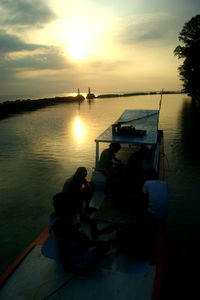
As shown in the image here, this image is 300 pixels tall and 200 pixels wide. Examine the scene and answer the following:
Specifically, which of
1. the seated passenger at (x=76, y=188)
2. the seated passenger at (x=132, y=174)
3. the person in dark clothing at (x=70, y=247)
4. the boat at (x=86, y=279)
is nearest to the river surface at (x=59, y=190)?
the boat at (x=86, y=279)

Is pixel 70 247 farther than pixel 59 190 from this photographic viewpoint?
No

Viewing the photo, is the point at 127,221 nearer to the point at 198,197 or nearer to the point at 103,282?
the point at 103,282

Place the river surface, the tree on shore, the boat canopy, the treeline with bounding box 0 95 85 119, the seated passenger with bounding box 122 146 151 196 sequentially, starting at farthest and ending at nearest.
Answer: the treeline with bounding box 0 95 85 119, the tree on shore, the boat canopy, the seated passenger with bounding box 122 146 151 196, the river surface

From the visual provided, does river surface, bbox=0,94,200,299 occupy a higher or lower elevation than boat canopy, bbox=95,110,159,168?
lower

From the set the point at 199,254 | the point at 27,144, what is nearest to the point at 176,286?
the point at 199,254

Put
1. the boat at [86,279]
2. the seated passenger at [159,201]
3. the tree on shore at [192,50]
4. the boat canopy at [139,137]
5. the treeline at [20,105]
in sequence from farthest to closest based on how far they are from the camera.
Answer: the treeline at [20,105]
the tree on shore at [192,50]
the boat canopy at [139,137]
the seated passenger at [159,201]
the boat at [86,279]

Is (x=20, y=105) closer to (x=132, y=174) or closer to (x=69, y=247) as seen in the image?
(x=132, y=174)

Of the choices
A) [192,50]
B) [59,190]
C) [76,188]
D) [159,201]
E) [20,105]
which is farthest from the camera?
[20,105]

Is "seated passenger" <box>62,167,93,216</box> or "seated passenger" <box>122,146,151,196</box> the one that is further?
"seated passenger" <box>122,146,151,196</box>

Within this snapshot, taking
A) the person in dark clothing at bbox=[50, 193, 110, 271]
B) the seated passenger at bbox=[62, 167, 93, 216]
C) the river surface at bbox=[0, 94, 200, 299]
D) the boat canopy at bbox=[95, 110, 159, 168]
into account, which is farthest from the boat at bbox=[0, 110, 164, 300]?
the boat canopy at bbox=[95, 110, 159, 168]

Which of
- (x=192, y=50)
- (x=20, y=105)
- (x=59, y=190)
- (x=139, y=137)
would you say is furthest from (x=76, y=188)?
(x=20, y=105)

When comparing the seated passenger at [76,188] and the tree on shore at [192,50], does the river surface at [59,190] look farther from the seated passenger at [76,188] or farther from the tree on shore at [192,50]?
the tree on shore at [192,50]

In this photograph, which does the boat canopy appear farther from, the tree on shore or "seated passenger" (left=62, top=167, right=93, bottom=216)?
the tree on shore

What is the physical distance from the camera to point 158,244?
523cm
